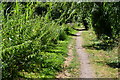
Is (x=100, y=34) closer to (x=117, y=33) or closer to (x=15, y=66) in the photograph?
(x=117, y=33)

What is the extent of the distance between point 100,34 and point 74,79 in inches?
483

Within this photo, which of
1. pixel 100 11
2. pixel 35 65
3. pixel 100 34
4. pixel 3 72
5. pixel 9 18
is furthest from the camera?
pixel 100 34

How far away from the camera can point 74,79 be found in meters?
7.27

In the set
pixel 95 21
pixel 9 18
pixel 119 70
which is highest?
pixel 9 18

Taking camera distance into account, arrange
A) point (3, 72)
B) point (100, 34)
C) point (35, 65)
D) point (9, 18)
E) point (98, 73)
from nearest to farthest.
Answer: point (3, 72), point (9, 18), point (35, 65), point (98, 73), point (100, 34)

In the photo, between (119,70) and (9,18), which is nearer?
(9,18)

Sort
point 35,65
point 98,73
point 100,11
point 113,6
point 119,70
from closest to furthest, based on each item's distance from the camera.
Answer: point 35,65 < point 98,73 < point 119,70 < point 113,6 < point 100,11

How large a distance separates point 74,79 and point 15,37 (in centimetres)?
331

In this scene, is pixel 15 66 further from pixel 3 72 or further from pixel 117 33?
pixel 117 33

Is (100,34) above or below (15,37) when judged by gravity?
below

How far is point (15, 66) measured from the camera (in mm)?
4664

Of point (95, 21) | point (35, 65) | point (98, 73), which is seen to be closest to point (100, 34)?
point (95, 21)

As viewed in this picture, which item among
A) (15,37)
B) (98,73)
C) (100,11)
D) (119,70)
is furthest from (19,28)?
(100,11)

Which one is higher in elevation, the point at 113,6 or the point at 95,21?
the point at 113,6
